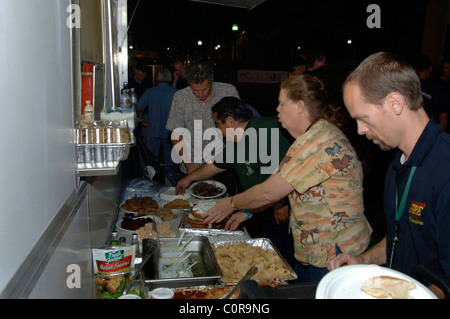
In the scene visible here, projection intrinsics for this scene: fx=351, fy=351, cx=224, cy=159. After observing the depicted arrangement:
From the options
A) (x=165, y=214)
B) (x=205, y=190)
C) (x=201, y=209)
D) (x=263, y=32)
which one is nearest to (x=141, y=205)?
(x=165, y=214)

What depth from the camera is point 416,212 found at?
1.26 metres

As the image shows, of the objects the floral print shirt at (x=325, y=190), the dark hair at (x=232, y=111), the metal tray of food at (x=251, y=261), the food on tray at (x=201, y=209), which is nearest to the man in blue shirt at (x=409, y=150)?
the floral print shirt at (x=325, y=190)

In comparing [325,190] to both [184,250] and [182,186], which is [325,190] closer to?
[184,250]

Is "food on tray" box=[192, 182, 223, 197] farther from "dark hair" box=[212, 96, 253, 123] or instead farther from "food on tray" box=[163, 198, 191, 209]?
"dark hair" box=[212, 96, 253, 123]

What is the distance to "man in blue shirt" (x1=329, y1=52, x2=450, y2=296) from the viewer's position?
1.19 metres

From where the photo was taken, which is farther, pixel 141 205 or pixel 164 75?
pixel 164 75

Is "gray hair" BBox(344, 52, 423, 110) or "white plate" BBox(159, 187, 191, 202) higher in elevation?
"gray hair" BBox(344, 52, 423, 110)

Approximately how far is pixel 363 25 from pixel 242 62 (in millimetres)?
4496

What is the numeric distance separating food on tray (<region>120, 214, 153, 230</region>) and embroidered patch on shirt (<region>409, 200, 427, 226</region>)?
1698 mm

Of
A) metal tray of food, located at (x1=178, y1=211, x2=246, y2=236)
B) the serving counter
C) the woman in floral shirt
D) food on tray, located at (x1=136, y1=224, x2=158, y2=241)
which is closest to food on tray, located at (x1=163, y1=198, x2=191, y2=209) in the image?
the serving counter

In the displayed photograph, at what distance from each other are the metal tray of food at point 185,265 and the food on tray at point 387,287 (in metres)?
0.92

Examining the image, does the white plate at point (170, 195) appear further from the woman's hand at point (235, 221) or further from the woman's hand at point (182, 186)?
the woman's hand at point (235, 221)

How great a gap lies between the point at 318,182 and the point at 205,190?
1.55 meters
